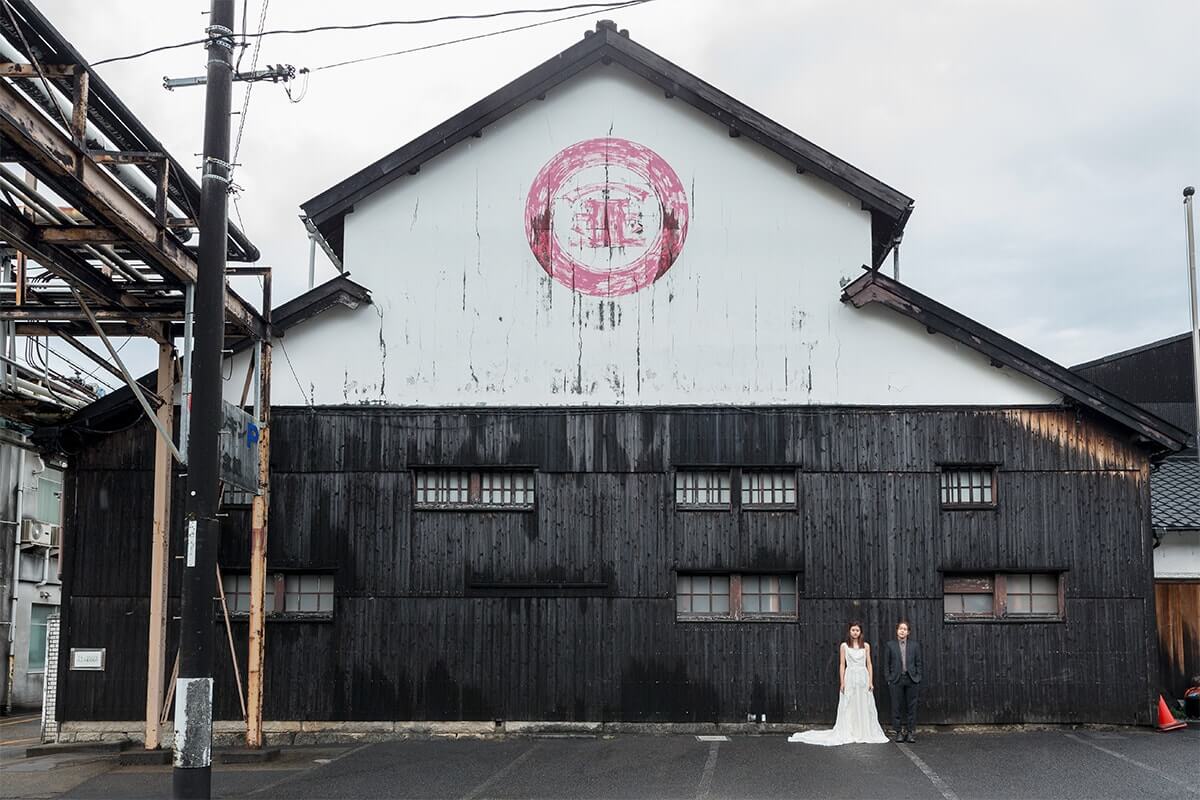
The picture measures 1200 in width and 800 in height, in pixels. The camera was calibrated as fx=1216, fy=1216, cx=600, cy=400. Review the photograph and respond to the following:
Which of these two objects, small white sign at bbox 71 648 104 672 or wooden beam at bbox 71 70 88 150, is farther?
small white sign at bbox 71 648 104 672

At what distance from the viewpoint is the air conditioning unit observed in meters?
27.3

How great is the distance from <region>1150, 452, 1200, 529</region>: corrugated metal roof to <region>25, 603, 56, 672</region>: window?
2438 cm

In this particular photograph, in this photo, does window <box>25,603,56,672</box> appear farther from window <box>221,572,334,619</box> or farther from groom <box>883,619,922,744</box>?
groom <box>883,619,922,744</box>

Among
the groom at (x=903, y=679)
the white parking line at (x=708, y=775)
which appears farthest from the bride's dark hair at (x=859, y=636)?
the white parking line at (x=708, y=775)

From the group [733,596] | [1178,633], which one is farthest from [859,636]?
[1178,633]

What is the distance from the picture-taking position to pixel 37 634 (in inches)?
1145

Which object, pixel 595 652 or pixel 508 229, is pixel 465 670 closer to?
pixel 595 652

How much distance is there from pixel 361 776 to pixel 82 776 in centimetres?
364

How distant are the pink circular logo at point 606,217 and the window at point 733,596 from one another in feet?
15.3

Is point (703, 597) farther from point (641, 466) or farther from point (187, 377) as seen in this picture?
point (187, 377)

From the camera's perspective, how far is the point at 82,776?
612 inches

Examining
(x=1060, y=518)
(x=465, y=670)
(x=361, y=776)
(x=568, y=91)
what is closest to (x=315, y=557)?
(x=465, y=670)

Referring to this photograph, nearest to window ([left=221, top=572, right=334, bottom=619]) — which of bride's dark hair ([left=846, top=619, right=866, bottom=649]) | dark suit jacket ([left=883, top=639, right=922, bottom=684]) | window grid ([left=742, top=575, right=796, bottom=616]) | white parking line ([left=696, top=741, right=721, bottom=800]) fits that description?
white parking line ([left=696, top=741, right=721, bottom=800])

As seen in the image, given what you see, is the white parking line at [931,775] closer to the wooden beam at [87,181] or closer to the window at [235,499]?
the window at [235,499]
